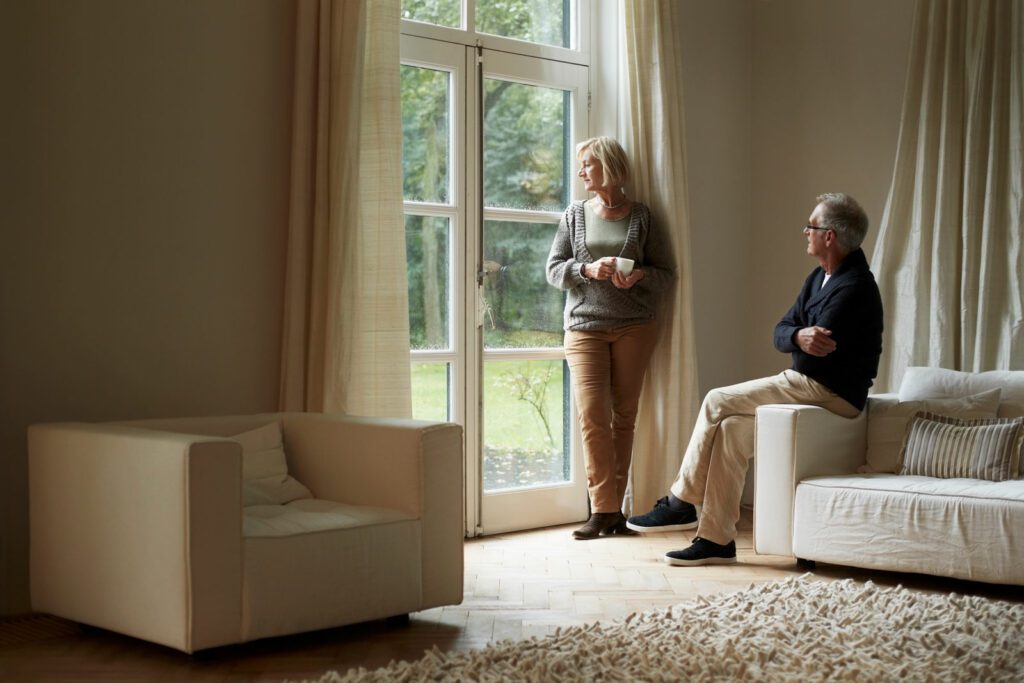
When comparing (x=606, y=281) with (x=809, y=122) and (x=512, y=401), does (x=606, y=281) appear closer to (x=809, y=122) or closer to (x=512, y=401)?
(x=512, y=401)

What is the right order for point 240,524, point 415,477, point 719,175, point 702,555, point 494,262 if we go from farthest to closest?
point 719,175 → point 494,262 → point 702,555 → point 415,477 → point 240,524

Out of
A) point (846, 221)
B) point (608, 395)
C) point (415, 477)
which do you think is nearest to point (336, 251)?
point (415, 477)

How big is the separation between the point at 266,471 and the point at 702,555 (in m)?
1.74

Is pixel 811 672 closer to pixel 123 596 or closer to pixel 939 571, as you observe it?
pixel 939 571

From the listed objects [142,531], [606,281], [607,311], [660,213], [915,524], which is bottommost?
[915,524]

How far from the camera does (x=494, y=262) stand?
499cm

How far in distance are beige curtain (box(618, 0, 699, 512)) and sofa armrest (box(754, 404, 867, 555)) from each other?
34.8 inches

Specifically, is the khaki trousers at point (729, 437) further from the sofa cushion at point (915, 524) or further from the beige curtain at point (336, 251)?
the beige curtain at point (336, 251)

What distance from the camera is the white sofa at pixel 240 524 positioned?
9.62 feet

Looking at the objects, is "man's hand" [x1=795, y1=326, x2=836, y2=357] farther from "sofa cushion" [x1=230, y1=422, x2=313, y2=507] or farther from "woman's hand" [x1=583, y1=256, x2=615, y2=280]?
"sofa cushion" [x1=230, y1=422, x2=313, y2=507]

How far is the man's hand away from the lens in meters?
4.34

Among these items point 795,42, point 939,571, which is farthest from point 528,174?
point 939,571

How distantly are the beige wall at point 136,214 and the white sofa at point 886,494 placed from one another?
1911 millimetres

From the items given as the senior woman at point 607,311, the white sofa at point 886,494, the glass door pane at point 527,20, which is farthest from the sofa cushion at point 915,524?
the glass door pane at point 527,20
